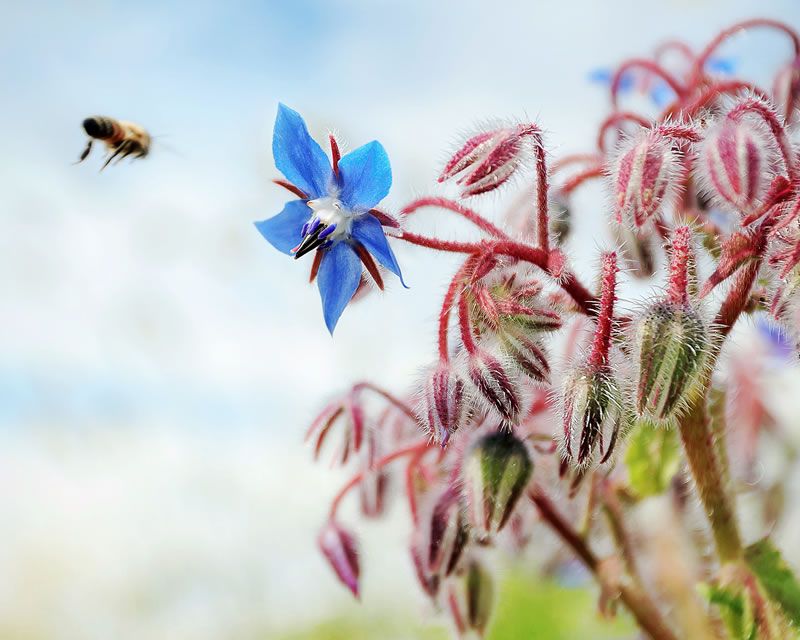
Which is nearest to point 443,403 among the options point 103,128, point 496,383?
point 496,383

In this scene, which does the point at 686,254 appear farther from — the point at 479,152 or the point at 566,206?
the point at 566,206

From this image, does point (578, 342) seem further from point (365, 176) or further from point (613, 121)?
point (613, 121)

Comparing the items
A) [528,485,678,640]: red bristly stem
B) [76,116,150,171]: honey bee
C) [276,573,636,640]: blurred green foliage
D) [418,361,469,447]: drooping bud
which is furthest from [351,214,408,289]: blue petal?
[276,573,636,640]: blurred green foliage

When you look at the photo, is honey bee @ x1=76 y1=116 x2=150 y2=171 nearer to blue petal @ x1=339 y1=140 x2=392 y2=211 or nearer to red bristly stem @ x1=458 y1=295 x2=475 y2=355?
blue petal @ x1=339 y1=140 x2=392 y2=211

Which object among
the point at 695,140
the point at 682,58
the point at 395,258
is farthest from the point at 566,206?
the point at 682,58

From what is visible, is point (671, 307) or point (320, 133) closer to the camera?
point (671, 307)

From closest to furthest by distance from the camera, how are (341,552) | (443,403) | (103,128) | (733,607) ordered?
(443,403)
(733,607)
(341,552)
(103,128)
